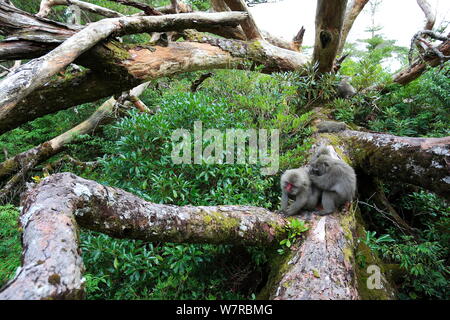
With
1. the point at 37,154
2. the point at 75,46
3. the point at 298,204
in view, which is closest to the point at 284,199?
the point at 298,204

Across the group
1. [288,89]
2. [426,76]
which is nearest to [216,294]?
[288,89]

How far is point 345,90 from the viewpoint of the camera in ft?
21.3

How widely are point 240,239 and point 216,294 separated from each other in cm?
82

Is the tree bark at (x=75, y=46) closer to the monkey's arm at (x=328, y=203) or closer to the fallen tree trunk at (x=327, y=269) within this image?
the fallen tree trunk at (x=327, y=269)

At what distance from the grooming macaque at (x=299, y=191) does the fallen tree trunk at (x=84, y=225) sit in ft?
Answer: 1.41

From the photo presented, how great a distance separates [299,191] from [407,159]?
5.06 feet

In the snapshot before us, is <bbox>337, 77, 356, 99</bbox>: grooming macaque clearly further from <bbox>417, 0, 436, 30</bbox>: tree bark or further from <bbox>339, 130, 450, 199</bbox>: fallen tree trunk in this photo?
<bbox>417, 0, 436, 30</bbox>: tree bark

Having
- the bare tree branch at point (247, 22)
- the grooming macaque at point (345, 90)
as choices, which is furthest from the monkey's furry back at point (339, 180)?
the bare tree branch at point (247, 22)

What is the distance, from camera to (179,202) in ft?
11.5

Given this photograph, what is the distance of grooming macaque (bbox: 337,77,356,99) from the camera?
21.2 ft

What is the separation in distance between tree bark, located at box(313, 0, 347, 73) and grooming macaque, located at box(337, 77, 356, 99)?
0.47 m

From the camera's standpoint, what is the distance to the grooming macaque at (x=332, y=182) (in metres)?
3.30

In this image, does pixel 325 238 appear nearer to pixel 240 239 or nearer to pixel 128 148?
pixel 240 239

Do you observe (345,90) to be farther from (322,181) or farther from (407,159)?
(322,181)
